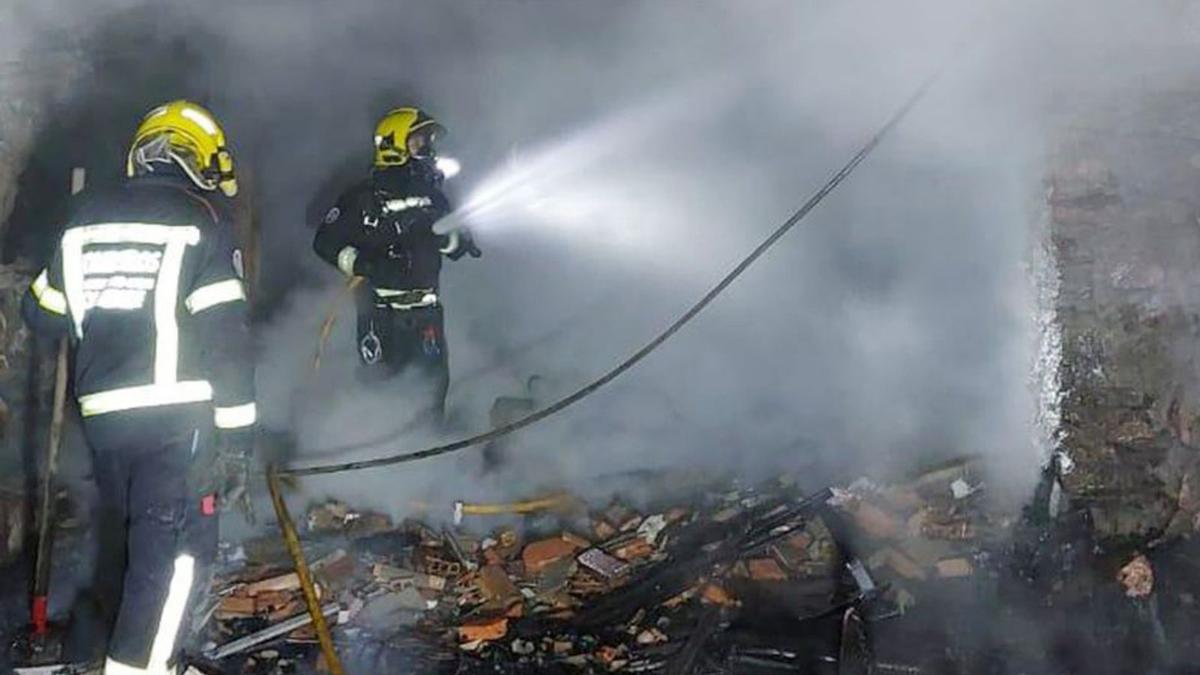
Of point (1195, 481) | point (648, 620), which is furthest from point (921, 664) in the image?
point (1195, 481)

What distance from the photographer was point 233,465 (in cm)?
415

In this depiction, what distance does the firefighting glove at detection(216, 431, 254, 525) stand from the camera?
13.3ft

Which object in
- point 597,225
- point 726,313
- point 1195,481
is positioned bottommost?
point 1195,481

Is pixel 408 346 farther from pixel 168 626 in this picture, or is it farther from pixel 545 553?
pixel 168 626

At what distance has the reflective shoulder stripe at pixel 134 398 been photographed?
386cm

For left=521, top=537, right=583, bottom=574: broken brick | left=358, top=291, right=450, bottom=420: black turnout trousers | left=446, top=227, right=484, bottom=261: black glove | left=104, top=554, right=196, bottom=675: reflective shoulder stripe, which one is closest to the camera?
left=104, top=554, right=196, bottom=675: reflective shoulder stripe

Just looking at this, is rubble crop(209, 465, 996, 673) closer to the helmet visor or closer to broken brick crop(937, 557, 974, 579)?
broken brick crop(937, 557, 974, 579)

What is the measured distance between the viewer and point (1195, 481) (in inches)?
209

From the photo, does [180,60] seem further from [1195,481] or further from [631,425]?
[1195,481]

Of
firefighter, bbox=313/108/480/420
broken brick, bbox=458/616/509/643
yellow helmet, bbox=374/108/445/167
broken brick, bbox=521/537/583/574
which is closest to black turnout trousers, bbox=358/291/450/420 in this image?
firefighter, bbox=313/108/480/420

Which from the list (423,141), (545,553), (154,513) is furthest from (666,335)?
(154,513)

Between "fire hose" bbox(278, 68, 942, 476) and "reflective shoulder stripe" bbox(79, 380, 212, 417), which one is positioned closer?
"reflective shoulder stripe" bbox(79, 380, 212, 417)

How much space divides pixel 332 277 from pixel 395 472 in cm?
200

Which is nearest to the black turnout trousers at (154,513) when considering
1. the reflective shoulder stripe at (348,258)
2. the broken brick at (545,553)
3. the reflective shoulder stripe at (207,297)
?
the reflective shoulder stripe at (207,297)
